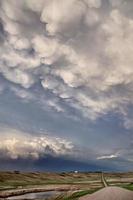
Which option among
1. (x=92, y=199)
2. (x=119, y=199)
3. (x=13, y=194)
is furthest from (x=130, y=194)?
(x=13, y=194)

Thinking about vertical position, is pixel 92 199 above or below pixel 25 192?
below

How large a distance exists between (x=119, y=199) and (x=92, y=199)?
2387mm

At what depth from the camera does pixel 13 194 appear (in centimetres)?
11312

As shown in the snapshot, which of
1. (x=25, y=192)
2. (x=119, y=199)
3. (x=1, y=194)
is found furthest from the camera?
(x=25, y=192)

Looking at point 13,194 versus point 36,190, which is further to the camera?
point 36,190

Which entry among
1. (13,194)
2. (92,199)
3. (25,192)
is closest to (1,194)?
(13,194)

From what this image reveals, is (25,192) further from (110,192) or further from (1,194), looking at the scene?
(110,192)

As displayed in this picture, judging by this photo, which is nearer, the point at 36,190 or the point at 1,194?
the point at 1,194

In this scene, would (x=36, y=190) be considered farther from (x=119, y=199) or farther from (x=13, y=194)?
(x=119, y=199)

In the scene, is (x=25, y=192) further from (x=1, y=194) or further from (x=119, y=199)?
(x=119, y=199)

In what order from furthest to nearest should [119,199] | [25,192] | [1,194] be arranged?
[25,192], [1,194], [119,199]

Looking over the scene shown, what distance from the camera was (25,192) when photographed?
12494 centimetres

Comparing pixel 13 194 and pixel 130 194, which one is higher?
pixel 13 194

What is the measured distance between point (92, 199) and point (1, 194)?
8958 centimetres
